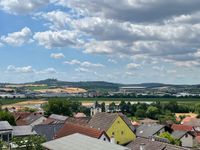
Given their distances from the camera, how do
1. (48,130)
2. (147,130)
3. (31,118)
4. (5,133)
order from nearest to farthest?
(5,133) → (48,130) → (147,130) → (31,118)

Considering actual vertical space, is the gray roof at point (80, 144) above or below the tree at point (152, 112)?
above

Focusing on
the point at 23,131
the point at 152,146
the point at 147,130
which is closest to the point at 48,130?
the point at 23,131

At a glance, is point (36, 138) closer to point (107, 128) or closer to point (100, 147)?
point (100, 147)

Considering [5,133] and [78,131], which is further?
[5,133]

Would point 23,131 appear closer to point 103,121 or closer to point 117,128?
point 103,121

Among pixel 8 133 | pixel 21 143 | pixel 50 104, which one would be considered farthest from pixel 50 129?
pixel 50 104

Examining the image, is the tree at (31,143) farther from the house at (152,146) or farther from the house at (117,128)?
the house at (117,128)

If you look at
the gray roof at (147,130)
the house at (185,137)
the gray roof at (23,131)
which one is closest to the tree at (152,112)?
the house at (185,137)
